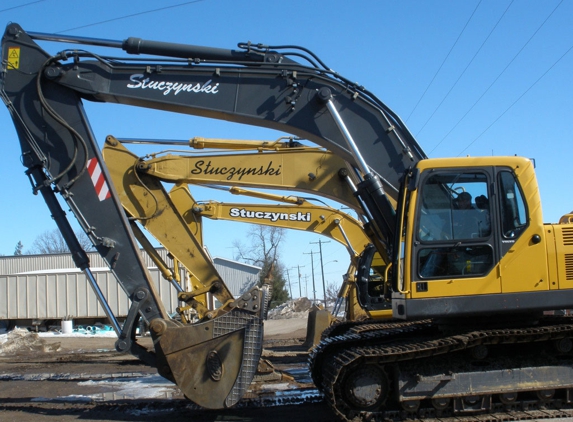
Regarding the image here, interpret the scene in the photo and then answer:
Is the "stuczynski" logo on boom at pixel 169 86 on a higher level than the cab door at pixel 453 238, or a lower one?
higher

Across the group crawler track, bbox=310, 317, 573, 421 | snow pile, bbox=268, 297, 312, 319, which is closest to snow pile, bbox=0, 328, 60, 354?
crawler track, bbox=310, 317, 573, 421

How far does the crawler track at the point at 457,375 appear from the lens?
689 cm

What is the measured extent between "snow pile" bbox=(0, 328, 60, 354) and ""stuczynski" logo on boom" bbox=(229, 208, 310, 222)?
35.6 ft

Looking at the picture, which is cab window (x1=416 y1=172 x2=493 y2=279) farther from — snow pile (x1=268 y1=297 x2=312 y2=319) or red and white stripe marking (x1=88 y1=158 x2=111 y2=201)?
snow pile (x1=268 y1=297 x2=312 y2=319)

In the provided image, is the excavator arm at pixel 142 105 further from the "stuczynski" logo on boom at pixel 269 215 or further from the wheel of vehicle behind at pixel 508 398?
the "stuczynski" logo on boom at pixel 269 215

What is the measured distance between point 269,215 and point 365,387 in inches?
307

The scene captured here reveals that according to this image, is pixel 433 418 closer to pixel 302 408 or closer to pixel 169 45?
pixel 302 408

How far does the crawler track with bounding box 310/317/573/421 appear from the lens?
6.89 meters

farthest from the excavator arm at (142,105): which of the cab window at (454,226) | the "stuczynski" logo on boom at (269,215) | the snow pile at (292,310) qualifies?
the snow pile at (292,310)

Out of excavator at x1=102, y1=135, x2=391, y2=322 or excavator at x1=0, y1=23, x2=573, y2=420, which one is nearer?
excavator at x1=0, y1=23, x2=573, y2=420

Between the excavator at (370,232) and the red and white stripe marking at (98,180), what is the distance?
18mm

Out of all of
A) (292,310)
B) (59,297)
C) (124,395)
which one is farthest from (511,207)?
(292,310)

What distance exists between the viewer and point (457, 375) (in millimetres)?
6965

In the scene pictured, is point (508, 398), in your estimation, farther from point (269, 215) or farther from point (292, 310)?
point (292, 310)
